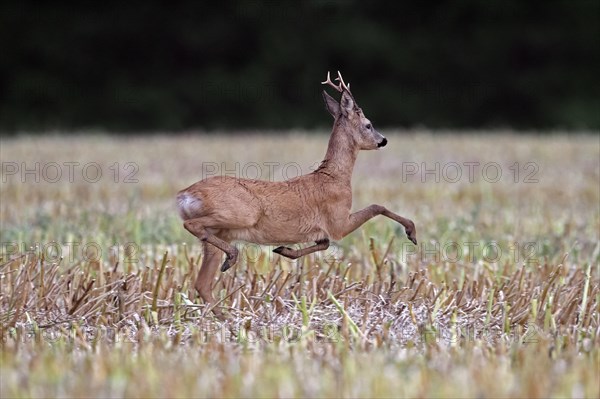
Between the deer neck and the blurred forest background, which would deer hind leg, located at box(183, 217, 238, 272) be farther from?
the blurred forest background

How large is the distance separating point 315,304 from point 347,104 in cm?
99

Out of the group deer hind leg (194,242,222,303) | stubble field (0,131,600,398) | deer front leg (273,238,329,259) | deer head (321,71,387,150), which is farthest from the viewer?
deer head (321,71,387,150)

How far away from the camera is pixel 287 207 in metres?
5.32

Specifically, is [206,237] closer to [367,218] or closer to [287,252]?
[287,252]

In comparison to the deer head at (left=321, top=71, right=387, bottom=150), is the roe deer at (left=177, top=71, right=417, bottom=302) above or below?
below

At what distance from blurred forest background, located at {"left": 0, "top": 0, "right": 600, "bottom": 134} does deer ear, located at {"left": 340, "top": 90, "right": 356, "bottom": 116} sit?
20.1m

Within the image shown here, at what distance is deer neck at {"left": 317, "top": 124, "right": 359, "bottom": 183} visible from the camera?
562 centimetres

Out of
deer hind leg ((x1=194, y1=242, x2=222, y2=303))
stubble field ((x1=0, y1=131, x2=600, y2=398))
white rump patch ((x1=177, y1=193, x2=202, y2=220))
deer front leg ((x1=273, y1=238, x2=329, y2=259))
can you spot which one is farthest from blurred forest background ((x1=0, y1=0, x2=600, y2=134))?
white rump patch ((x1=177, y1=193, x2=202, y2=220))

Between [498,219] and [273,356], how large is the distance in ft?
16.3

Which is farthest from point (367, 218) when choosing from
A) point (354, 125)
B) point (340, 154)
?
point (354, 125)

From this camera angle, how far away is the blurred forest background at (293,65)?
85.7 ft

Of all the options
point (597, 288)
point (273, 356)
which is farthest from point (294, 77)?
point (273, 356)

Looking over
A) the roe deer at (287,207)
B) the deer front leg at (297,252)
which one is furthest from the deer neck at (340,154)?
the deer front leg at (297,252)

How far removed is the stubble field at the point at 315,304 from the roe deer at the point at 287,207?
0.89ft
